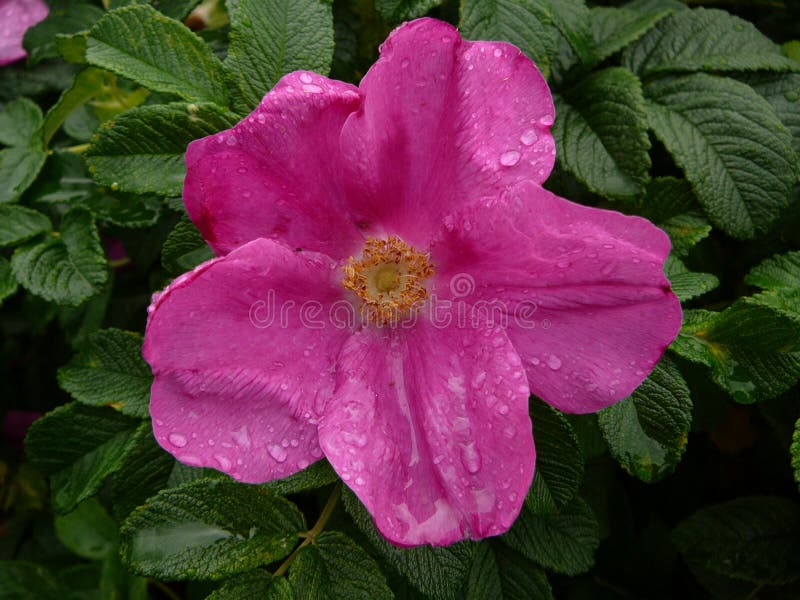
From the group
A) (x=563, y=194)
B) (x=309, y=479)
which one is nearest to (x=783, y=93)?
(x=563, y=194)

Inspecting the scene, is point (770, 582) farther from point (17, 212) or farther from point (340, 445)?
point (17, 212)

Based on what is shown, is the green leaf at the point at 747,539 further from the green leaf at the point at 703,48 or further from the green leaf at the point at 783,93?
the green leaf at the point at 703,48

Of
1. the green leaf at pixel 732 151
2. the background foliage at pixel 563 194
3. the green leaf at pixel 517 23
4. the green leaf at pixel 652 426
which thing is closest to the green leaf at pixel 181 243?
the background foliage at pixel 563 194

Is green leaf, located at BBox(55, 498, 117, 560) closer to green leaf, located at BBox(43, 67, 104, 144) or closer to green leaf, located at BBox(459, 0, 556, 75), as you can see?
green leaf, located at BBox(43, 67, 104, 144)

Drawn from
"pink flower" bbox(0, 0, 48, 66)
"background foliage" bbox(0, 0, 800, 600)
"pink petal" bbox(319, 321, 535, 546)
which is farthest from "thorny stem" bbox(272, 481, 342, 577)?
"pink flower" bbox(0, 0, 48, 66)

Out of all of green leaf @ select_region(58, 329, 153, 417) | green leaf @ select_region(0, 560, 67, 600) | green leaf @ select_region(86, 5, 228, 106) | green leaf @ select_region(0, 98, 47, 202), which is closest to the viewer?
green leaf @ select_region(86, 5, 228, 106)

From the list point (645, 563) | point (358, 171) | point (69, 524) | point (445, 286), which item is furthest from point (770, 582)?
point (69, 524)

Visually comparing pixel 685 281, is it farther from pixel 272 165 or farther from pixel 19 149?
pixel 19 149
